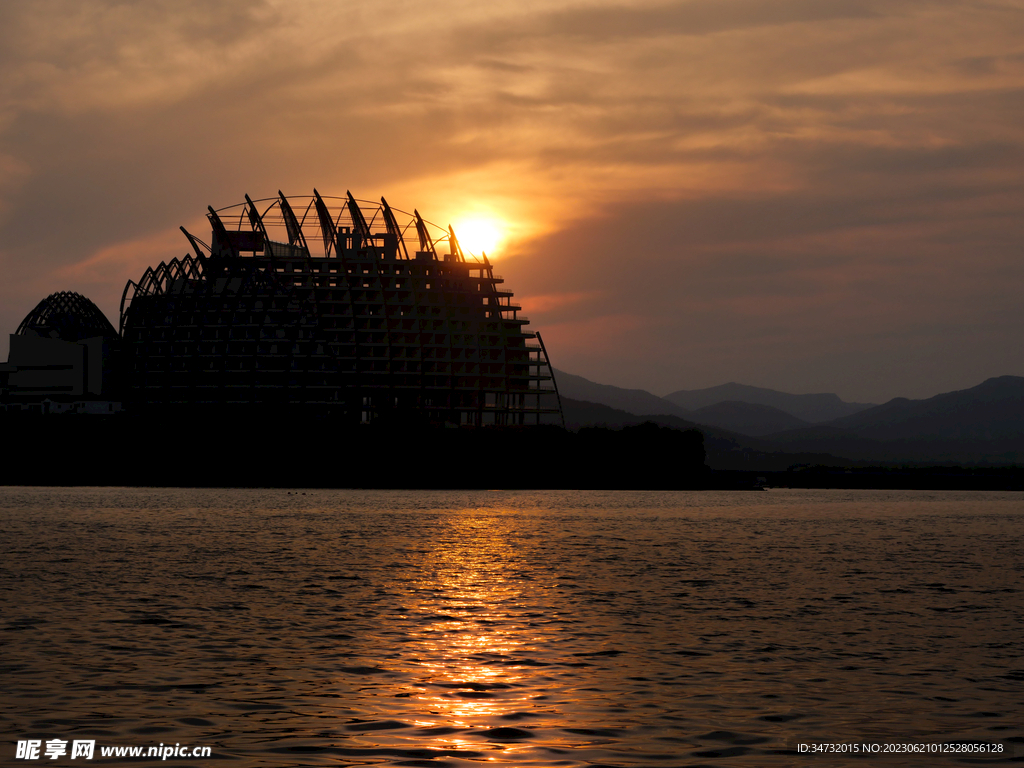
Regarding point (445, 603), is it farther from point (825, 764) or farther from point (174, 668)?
point (825, 764)

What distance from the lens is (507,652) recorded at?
33094mm

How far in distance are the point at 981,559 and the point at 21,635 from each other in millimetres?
59332

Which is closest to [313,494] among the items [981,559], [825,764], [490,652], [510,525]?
[510,525]

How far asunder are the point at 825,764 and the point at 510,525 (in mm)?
87495

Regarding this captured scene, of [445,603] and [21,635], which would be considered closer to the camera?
[21,635]

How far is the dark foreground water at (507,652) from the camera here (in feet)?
71.9

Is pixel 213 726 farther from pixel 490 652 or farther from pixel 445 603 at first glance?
pixel 445 603

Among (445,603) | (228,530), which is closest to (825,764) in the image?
(445,603)

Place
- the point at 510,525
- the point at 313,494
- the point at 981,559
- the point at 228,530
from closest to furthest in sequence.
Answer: the point at 981,559 < the point at 228,530 < the point at 510,525 < the point at 313,494

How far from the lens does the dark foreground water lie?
21.9 metres

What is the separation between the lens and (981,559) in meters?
75.3

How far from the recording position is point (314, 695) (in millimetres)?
26297

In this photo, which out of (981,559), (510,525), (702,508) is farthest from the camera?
(702,508)

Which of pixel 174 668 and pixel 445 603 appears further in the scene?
pixel 445 603
